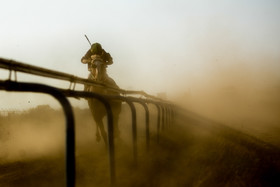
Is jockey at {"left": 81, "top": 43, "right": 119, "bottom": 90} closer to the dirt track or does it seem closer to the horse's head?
the horse's head

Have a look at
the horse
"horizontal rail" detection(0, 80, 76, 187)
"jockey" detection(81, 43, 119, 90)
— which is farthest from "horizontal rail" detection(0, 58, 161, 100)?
"jockey" detection(81, 43, 119, 90)

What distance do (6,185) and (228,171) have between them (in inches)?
137

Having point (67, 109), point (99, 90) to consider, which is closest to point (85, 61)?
point (99, 90)

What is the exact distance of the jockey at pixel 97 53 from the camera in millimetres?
8328

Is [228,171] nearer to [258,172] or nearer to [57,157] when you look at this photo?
[258,172]

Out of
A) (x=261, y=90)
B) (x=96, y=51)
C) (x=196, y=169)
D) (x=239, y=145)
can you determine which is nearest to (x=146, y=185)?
(x=196, y=169)

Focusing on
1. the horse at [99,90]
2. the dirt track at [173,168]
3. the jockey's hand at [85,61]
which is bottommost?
the dirt track at [173,168]

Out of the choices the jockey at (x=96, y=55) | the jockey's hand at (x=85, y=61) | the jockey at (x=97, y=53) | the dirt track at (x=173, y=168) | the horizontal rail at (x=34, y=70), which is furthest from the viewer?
the jockey's hand at (x=85, y=61)

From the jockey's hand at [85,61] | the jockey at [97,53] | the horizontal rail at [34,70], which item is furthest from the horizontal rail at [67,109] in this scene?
the jockey's hand at [85,61]

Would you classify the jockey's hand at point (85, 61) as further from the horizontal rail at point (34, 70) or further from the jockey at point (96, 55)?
the horizontal rail at point (34, 70)

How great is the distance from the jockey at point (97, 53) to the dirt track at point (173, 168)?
2680mm

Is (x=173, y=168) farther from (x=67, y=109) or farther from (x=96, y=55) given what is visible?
(x=96, y=55)

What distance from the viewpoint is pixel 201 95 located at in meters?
40.0

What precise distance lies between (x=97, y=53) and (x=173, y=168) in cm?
443
